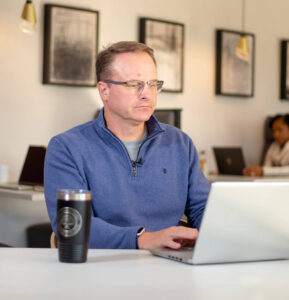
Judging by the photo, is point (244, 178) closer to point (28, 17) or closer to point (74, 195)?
point (28, 17)

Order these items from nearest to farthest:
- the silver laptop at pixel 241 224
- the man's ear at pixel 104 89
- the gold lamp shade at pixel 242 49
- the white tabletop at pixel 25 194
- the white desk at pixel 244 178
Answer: the silver laptop at pixel 241 224 → the man's ear at pixel 104 89 → the white tabletop at pixel 25 194 → the white desk at pixel 244 178 → the gold lamp shade at pixel 242 49

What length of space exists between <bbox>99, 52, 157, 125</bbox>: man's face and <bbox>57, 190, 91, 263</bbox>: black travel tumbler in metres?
0.82

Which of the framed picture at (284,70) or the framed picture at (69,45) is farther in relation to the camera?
the framed picture at (284,70)

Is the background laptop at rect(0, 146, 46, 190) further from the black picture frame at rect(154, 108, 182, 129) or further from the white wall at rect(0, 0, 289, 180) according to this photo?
the black picture frame at rect(154, 108, 182, 129)

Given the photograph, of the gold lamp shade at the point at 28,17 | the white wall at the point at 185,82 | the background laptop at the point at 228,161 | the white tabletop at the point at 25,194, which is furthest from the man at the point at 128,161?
the background laptop at the point at 228,161

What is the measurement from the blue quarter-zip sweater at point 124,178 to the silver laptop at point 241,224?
52cm

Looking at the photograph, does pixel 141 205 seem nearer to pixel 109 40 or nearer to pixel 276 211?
pixel 276 211

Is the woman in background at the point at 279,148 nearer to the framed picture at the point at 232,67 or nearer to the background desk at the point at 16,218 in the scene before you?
the framed picture at the point at 232,67

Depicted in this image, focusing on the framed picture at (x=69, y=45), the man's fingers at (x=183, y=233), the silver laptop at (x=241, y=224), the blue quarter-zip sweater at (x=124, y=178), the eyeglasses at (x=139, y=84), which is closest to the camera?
the silver laptop at (x=241, y=224)

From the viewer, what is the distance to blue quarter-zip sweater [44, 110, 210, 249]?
2.09 metres

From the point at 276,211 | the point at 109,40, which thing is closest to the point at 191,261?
the point at 276,211

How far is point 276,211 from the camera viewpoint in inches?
58.9

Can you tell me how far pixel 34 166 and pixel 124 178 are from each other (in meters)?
2.26

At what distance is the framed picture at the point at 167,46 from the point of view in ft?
18.5
